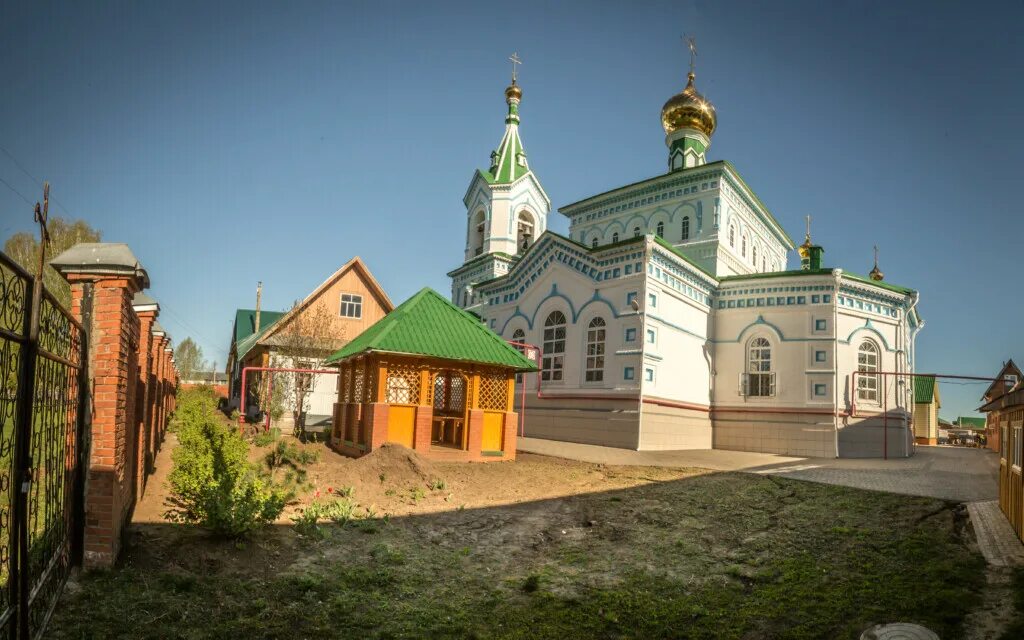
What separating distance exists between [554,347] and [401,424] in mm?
7079

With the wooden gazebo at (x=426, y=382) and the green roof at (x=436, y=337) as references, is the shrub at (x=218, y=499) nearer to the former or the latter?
the wooden gazebo at (x=426, y=382)

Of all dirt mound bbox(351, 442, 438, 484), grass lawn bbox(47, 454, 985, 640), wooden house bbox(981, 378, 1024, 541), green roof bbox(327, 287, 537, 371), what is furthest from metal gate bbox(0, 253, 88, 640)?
wooden house bbox(981, 378, 1024, 541)

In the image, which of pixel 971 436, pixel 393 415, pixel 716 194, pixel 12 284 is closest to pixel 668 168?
pixel 716 194

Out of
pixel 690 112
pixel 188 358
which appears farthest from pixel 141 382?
pixel 188 358

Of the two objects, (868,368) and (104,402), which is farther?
(868,368)

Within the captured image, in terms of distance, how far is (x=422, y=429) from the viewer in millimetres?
12539

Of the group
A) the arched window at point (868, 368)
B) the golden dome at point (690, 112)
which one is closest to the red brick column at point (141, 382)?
the arched window at point (868, 368)

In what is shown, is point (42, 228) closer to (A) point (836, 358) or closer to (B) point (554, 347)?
(B) point (554, 347)

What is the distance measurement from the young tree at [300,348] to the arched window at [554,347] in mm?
6983

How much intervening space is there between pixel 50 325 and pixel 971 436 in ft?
159

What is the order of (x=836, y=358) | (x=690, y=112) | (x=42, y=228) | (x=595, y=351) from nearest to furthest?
(x=42, y=228)
(x=836, y=358)
(x=595, y=351)
(x=690, y=112)

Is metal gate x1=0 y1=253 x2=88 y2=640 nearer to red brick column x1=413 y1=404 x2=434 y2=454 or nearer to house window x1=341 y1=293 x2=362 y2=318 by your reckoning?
red brick column x1=413 y1=404 x2=434 y2=454

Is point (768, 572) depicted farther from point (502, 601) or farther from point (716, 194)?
point (716, 194)

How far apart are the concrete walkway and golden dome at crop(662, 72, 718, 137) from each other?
1242 cm
